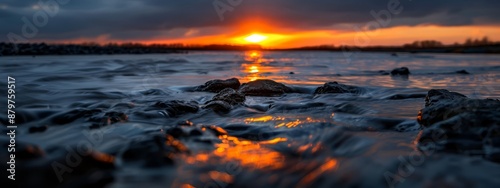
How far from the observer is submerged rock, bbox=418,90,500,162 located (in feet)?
10.2

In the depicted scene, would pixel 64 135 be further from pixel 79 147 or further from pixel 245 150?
pixel 245 150

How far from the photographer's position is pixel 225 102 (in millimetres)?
5707

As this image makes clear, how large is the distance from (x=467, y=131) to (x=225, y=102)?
3.58 meters

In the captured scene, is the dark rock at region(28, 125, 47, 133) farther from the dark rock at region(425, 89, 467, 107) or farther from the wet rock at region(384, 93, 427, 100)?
the wet rock at region(384, 93, 427, 100)

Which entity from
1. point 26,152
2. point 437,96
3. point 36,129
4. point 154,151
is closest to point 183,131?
point 154,151

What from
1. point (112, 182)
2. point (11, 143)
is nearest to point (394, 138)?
point (112, 182)

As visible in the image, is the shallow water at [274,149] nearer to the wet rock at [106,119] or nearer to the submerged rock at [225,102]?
the wet rock at [106,119]

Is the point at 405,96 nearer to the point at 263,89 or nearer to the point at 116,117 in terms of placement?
the point at 263,89

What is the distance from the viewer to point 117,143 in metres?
3.33

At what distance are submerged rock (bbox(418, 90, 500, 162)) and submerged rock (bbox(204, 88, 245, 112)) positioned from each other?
2978 millimetres

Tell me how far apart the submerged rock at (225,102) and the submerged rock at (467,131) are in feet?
9.77

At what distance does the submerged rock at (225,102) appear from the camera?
5.38m

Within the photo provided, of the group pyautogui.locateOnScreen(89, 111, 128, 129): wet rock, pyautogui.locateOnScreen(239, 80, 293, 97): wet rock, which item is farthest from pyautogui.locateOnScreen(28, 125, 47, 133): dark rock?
pyautogui.locateOnScreen(239, 80, 293, 97): wet rock

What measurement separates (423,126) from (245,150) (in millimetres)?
2451
